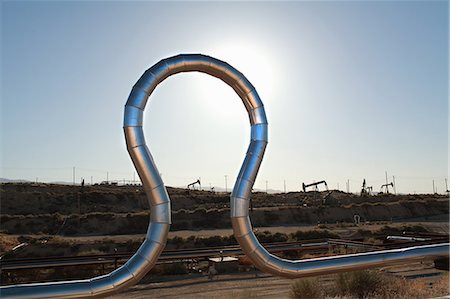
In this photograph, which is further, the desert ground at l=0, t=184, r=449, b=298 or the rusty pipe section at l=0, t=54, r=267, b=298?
the desert ground at l=0, t=184, r=449, b=298

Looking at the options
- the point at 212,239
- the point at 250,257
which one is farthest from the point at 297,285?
the point at 212,239

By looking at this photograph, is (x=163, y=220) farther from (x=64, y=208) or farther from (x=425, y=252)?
(x=64, y=208)

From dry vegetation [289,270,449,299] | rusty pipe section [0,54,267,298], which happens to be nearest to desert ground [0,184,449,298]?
dry vegetation [289,270,449,299]

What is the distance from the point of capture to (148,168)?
211cm

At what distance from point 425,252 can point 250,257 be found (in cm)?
120

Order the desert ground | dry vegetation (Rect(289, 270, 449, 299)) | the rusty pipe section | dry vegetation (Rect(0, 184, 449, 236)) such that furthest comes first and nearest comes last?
dry vegetation (Rect(0, 184, 449, 236)), the desert ground, dry vegetation (Rect(289, 270, 449, 299)), the rusty pipe section

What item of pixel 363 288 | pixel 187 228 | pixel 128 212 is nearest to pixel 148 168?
pixel 363 288

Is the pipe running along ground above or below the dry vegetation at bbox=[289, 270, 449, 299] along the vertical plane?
above

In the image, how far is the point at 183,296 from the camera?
1116 cm

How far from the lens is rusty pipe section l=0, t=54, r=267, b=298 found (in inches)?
67.1

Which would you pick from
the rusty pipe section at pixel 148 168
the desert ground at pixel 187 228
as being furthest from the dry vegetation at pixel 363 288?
the rusty pipe section at pixel 148 168

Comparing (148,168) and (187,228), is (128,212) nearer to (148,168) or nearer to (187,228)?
(187,228)

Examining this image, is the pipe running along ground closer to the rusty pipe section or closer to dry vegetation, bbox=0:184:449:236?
the rusty pipe section

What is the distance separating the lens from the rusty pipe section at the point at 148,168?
1.70 meters
